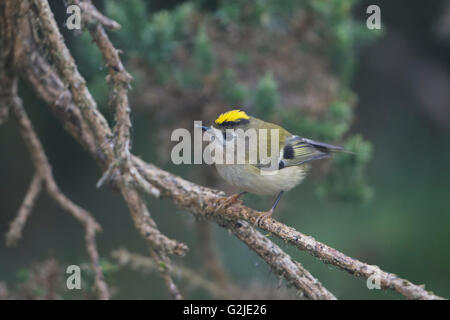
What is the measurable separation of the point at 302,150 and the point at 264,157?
0.35 m

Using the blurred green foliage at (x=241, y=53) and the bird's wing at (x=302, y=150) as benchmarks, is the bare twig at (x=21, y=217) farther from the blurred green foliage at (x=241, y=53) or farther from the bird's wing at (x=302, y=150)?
the bird's wing at (x=302, y=150)

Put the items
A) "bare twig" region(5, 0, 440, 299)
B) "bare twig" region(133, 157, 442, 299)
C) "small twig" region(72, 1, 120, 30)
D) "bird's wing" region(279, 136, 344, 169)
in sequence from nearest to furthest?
"bare twig" region(133, 157, 442, 299)
"bare twig" region(5, 0, 440, 299)
"small twig" region(72, 1, 120, 30)
"bird's wing" region(279, 136, 344, 169)

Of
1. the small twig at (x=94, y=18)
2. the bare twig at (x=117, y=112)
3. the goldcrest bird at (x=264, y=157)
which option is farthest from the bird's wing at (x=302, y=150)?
the small twig at (x=94, y=18)

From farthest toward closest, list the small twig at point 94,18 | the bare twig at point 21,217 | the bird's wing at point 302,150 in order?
the bird's wing at point 302,150 → the bare twig at point 21,217 → the small twig at point 94,18

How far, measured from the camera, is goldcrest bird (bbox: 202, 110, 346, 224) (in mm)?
2344

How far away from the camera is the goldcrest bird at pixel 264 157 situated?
234 centimetres

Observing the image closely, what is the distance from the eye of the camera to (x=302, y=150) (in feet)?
8.99

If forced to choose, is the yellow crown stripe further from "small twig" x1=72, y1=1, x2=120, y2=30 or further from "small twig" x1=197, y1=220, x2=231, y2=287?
"small twig" x1=197, y1=220, x2=231, y2=287

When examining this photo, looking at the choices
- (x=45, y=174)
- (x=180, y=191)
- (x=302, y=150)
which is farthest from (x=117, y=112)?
(x=302, y=150)

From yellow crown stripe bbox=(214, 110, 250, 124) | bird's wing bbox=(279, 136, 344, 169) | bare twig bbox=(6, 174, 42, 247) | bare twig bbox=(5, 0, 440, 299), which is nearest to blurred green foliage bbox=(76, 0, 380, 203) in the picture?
bird's wing bbox=(279, 136, 344, 169)

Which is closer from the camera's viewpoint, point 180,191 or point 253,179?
point 180,191

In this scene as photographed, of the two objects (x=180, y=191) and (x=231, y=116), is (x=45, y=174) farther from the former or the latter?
(x=231, y=116)
